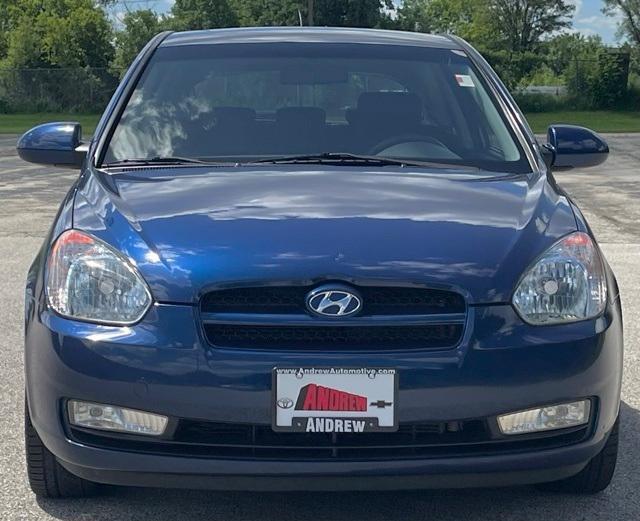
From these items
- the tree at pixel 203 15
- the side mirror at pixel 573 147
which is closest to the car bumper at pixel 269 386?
the side mirror at pixel 573 147

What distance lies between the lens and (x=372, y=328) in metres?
2.93

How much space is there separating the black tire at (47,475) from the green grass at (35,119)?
1143 inches

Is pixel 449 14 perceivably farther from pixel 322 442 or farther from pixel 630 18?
pixel 322 442

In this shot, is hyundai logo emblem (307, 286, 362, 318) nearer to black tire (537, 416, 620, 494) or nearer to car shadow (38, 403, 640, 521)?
car shadow (38, 403, 640, 521)

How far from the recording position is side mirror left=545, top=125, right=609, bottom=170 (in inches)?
181

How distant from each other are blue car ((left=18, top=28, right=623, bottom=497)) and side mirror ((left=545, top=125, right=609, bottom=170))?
114 centimetres

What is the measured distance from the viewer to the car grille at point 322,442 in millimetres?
2945

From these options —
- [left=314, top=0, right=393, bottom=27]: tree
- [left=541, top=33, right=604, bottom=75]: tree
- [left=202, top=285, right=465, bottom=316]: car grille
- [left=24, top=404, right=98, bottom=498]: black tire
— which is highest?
[left=202, top=285, right=465, bottom=316]: car grille

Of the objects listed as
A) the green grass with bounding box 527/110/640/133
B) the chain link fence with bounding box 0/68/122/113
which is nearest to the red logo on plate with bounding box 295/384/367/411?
the green grass with bounding box 527/110/640/133

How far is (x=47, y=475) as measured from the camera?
340 cm

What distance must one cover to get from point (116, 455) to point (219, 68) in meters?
1.93

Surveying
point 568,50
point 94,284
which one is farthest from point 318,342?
point 568,50

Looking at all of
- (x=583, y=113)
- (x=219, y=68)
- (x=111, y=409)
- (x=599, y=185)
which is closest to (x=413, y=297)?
(x=111, y=409)

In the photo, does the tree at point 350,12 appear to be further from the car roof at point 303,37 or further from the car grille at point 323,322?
the car grille at point 323,322
